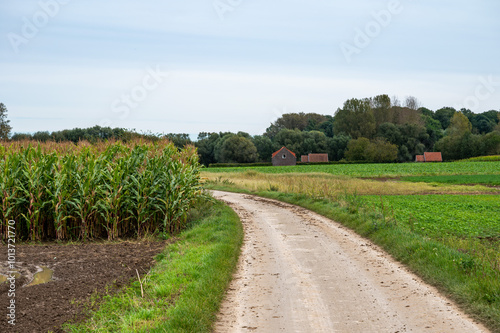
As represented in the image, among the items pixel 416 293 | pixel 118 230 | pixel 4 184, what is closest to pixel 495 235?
pixel 416 293

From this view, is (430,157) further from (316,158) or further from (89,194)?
(89,194)

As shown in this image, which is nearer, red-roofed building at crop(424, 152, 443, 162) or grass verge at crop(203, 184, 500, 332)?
grass verge at crop(203, 184, 500, 332)

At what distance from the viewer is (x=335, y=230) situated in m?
15.6

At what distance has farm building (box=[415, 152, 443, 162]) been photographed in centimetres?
10412

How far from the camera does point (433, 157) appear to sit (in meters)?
105

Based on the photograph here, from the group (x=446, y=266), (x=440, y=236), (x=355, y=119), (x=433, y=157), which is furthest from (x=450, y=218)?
(x=355, y=119)

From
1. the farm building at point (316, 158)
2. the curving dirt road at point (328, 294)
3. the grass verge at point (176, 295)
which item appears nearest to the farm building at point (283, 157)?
the farm building at point (316, 158)

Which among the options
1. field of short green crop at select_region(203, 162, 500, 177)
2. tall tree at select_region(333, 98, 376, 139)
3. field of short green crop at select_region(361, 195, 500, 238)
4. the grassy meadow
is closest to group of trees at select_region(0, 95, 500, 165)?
tall tree at select_region(333, 98, 376, 139)

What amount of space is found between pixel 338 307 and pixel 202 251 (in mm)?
4650

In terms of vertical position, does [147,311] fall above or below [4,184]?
below

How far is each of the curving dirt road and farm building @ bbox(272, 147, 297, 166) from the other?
87754 millimetres

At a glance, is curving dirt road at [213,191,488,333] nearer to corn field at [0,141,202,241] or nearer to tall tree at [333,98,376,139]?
corn field at [0,141,202,241]

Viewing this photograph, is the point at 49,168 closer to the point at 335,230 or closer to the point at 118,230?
the point at 118,230

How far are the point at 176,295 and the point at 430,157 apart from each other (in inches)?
4164
